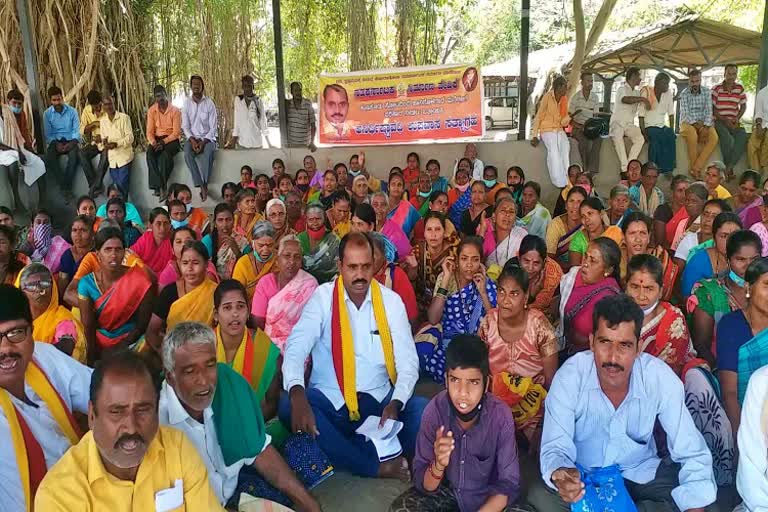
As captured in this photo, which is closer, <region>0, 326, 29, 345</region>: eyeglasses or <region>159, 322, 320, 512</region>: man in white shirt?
<region>0, 326, 29, 345</region>: eyeglasses

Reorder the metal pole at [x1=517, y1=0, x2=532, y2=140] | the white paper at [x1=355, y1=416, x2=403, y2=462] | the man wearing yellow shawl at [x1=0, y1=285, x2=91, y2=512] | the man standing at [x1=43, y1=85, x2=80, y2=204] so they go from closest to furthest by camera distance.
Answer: the man wearing yellow shawl at [x1=0, y1=285, x2=91, y2=512] → the white paper at [x1=355, y1=416, x2=403, y2=462] → the metal pole at [x1=517, y1=0, x2=532, y2=140] → the man standing at [x1=43, y1=85, x2=80, y2=204]

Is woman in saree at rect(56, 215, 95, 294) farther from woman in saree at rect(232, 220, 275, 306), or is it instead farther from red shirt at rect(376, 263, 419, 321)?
red shirt at rect(376, 263, 419, 321)

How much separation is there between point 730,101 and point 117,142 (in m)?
8.19

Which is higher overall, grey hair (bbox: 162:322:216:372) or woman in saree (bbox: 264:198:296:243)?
woman in saree (bbox: 264:198:296:243)

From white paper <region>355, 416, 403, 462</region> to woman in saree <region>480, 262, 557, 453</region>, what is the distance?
565 millimetres

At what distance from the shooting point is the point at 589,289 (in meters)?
3.48

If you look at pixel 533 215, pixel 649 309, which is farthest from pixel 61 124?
pixel 649 309

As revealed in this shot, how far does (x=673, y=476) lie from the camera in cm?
246

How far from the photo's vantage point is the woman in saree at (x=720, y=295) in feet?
10.4

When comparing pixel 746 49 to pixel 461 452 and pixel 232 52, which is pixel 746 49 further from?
pixel 461 452

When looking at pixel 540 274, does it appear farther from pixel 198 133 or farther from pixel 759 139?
pixel 198 133

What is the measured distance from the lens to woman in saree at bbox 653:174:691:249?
209 inches

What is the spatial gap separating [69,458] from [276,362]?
1406 millimetres

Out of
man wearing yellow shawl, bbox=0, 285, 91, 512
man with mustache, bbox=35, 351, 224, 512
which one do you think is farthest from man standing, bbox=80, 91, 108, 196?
man with mustache, bbox=35, 351, 224, 512
